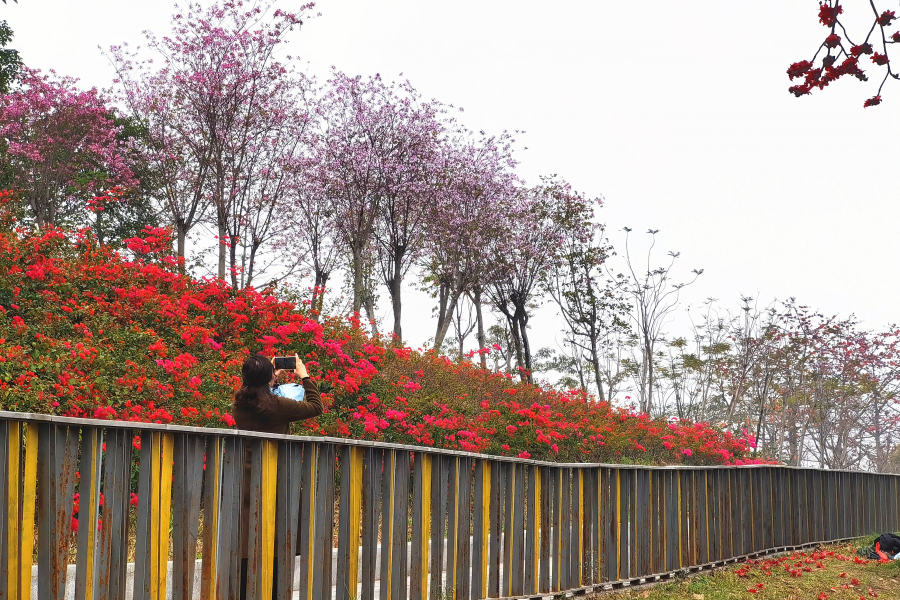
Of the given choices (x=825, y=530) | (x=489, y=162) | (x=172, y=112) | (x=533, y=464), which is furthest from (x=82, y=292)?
(x=489, y=162)

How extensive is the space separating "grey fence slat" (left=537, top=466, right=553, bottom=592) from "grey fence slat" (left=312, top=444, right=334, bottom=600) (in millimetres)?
2482

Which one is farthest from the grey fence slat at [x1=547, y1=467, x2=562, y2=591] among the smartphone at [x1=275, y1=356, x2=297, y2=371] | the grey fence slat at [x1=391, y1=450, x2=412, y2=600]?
the smartphone at [x1=275, y1=356, x2=297, y2=371]

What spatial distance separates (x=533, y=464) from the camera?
6738mm

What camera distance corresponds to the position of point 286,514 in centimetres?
455

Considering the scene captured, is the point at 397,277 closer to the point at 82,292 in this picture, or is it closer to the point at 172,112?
the point at 172,112

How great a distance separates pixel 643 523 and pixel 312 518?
15.0ft

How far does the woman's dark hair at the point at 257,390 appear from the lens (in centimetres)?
464

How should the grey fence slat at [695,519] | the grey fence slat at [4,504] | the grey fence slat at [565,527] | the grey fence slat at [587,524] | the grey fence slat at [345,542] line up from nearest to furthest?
1. the grey fence slat at [4,504]
2. the grey fence slat at [345,542]
3. the grey fence slat at [565,527]
4. the grey fence slat at [587,524]
5. the grey fence slat at [695,519]

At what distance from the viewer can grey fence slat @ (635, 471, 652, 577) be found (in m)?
8.13

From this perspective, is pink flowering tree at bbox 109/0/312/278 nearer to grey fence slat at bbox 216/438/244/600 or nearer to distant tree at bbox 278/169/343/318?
distant tree at bbox 278/169/343/318

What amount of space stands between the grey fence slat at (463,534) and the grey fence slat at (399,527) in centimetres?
61

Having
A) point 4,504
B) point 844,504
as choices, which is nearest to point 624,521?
point 4,504

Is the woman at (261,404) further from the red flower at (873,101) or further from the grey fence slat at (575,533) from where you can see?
the red flower at (873,101)

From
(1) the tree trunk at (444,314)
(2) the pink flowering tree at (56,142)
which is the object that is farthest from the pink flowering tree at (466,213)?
(2) the pink flowering tree at (56,142)
